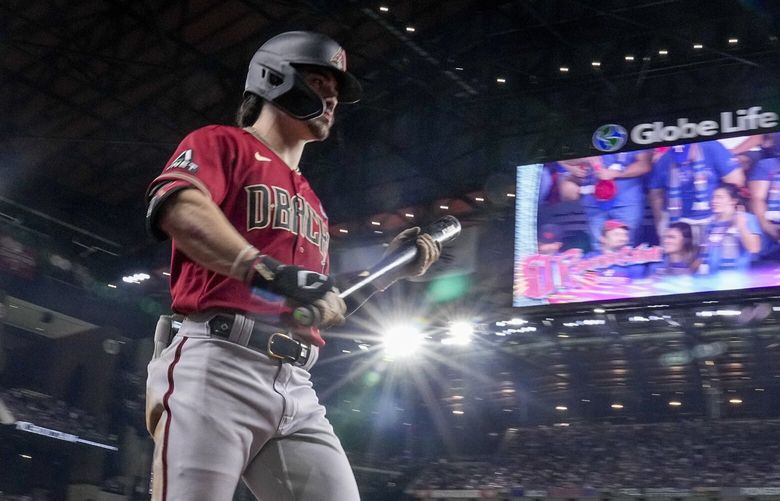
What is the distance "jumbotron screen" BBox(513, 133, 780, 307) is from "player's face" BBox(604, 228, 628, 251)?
0.04 feet

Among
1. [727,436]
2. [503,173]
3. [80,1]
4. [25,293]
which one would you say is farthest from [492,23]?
[25,293]

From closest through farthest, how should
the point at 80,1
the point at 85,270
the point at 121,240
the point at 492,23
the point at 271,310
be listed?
the point at 271,310 → the point at 80,1 → the point at 492,23 → the point at 121,240 → the point at 85,270

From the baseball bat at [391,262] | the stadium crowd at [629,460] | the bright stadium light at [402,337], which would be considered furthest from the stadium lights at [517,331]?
the baseball bat at [391,262]

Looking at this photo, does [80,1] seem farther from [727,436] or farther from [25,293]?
[727,436]

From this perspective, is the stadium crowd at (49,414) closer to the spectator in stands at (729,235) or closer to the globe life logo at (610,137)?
the globe life logo at (610,137)

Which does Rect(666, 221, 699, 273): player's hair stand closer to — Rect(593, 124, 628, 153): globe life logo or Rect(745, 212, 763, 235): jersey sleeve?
Rect(745, 212, 763, 235): jersey sleeve

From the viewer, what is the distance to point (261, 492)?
2.38 m

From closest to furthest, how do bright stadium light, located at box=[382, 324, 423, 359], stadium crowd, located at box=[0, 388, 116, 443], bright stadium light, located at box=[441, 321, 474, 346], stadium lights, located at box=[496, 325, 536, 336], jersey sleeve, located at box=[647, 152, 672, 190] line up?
jersey sleeve, located at box=[647, 152, 672, 190], bright stadium light, located at box=[441, 321, 474, 346], stadium lights, located at box=[496, 325, 536, 336], bright stadium light, located at box=[382, 324, 423, 359], stadium crowd, located at box=[0, 388, 116, 443]

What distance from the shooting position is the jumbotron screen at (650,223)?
1093cm

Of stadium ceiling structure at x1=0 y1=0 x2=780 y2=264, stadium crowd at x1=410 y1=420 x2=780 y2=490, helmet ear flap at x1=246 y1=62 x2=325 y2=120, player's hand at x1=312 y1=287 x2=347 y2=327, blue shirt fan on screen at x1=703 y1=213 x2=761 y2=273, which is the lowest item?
player's hand at x1=312 y1=287 x2=347 y2=327

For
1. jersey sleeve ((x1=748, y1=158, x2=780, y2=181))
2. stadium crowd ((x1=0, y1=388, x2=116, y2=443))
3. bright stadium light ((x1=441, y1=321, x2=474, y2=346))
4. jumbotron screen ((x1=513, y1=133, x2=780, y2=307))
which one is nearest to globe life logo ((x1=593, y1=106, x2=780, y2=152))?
jumbotron screen ((x1=513, y1=133, x2=780, y2=307))

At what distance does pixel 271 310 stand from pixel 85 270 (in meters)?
17.6

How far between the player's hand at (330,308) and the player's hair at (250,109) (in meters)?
0.75

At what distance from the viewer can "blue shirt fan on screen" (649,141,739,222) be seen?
36.8 ft
